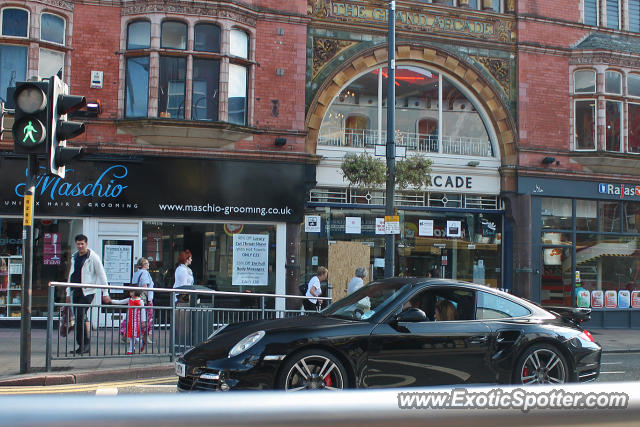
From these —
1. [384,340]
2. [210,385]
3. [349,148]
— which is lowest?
[210,385]

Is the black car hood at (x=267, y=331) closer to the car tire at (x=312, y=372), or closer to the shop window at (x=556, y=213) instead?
the car tire at (x=312, y=372)

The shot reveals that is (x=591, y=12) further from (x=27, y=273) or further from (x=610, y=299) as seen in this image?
(x=27, y=273)

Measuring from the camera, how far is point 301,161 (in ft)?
55.3

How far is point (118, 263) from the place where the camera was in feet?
51.3

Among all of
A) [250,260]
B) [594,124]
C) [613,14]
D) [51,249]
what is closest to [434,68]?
[594,124]

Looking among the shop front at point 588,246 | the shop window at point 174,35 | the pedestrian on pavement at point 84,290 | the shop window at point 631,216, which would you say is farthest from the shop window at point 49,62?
the shop window at point 631,216

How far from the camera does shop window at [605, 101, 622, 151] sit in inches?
763

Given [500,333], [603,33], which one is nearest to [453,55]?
[603,33]

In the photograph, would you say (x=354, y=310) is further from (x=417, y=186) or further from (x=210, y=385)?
(x=417, y=186)

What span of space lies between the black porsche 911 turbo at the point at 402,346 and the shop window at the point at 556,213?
12268 mm

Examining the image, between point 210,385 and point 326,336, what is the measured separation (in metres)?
1.18

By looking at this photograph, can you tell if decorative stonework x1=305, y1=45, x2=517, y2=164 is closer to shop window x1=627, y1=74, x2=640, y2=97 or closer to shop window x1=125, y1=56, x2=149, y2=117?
shop window x1=627, y1=74, x2=640, y2=97

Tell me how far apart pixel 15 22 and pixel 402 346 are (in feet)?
43.6

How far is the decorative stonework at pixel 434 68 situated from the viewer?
1733 centimetres
